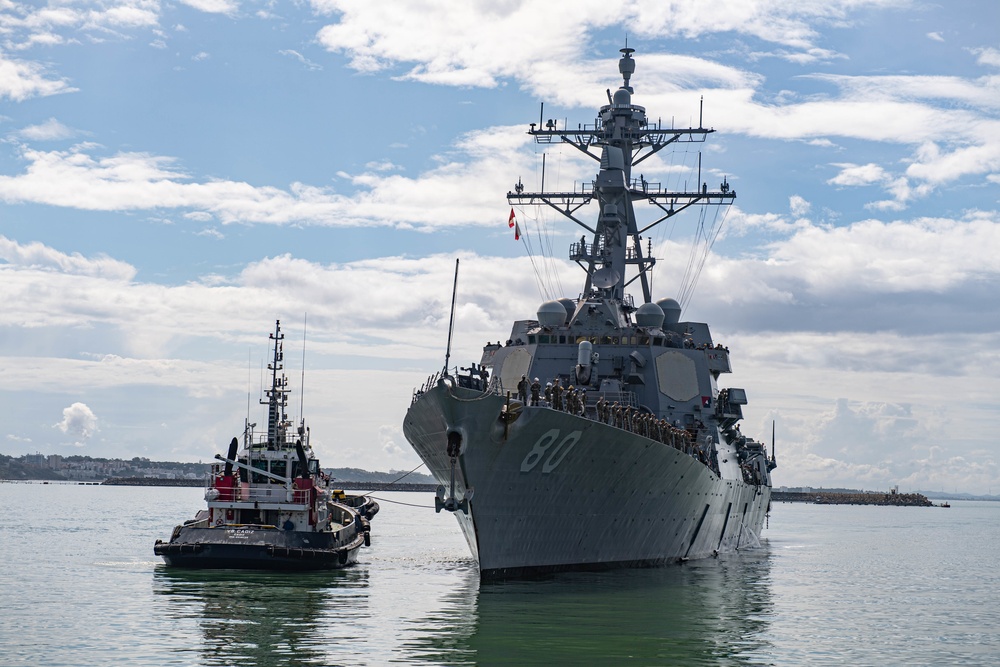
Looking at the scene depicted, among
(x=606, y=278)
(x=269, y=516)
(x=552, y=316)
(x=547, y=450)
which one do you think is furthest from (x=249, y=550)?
(x=606, y=278)

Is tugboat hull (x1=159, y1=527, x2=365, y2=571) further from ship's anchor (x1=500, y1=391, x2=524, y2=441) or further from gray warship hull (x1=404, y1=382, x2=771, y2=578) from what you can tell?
ship's anchor (x1=500, y1=391, x2=524, y2=441)

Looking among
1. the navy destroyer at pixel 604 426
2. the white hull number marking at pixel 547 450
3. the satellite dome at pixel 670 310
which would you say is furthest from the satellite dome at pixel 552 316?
the white hull number marking at pixel 547 450

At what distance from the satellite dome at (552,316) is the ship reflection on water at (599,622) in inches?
335

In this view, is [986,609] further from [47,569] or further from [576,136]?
[47,569]

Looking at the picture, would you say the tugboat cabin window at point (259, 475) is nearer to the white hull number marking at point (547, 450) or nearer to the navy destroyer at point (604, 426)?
the navy destroyer at point (604, 426)

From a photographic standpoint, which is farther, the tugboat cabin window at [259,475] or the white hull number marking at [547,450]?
the tugboat cabin window at [259,475]

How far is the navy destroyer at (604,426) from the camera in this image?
921 inches

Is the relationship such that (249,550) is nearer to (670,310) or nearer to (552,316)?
(552,316)

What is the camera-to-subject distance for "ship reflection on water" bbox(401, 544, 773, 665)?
17.7 metres

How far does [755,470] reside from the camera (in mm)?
43812

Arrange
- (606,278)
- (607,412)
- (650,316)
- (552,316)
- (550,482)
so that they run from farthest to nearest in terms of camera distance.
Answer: (606,278) → (650,316) → (552,316) → (607,412) → (550,482)

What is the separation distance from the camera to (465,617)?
21094 millimetres

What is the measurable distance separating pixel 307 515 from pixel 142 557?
23.1ft

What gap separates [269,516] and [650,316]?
12508 millimetres
